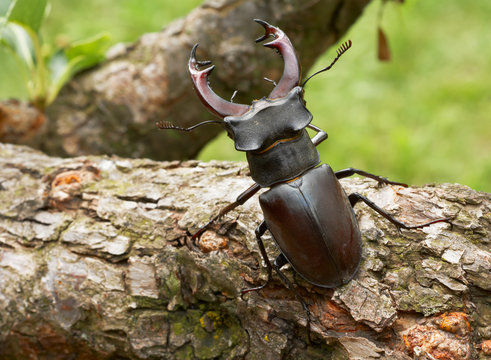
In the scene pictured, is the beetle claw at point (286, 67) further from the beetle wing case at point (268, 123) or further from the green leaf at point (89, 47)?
the green leaf at point (89, 47)

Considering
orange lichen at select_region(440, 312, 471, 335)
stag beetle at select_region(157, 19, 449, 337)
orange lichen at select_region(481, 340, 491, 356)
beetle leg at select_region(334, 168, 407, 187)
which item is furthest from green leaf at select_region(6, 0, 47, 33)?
orange lichen at select_region(481, 340, 491, 356)

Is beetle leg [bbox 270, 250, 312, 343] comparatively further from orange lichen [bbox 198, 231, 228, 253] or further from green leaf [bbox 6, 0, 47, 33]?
green leaf [bbox 6, 0, 47, 33]

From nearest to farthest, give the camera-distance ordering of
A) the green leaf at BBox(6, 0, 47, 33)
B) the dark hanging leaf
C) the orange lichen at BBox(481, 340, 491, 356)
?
1. the orange lichen at BBox(481, 340, 491, 356)
2. the green leaf at BBox(6, 0, 47, 33)
3. the dark hanging leaf

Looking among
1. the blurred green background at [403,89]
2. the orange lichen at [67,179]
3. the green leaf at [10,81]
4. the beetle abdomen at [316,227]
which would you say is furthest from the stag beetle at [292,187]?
the green leaf at [10,81]

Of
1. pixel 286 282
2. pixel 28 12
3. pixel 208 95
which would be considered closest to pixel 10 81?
pixel 28 12

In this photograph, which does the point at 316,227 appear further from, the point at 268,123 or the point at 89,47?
the point at 89,47

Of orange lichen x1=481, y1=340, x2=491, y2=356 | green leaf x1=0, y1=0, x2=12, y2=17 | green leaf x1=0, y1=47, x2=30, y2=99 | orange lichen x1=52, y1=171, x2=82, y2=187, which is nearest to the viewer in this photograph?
orange lichen x1=481, y1=340, x2=491, y2=356
